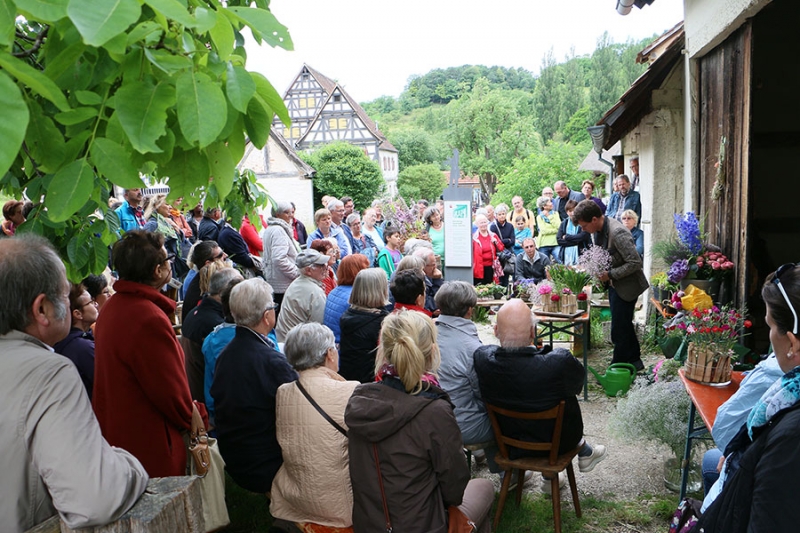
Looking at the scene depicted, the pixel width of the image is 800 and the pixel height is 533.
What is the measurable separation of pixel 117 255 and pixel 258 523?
76.2 inches

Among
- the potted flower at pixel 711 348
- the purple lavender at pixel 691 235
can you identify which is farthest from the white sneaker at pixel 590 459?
the purple lavender at pixel 691 235

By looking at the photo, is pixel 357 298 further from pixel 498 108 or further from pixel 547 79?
pixel 547 79

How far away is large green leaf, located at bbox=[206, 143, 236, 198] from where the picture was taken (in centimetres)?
141

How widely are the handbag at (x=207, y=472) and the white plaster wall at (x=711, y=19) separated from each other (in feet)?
14.9

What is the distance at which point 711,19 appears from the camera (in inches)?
220

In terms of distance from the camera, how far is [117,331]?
9.38ft

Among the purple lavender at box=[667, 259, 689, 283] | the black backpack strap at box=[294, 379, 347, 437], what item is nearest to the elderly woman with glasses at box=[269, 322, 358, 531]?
the black backpack strap at box=[294, 379, 347, 437]

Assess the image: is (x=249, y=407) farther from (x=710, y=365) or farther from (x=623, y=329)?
(x=623, y=329)

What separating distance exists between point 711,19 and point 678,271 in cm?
236

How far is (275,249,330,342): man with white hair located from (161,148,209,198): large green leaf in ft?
11.9

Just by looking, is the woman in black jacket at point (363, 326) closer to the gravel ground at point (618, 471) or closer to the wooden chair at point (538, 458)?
the wooden chair at point (538, 458)

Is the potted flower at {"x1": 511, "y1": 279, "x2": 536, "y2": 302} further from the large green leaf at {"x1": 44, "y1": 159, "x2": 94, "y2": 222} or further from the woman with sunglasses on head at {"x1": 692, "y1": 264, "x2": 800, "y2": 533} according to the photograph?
the large green leaf at {"x1": 44, "y1": 159, "x2": 94, "y2": 222}

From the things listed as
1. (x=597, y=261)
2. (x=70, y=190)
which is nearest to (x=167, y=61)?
(x=70, y=190)

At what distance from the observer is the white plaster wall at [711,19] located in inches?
183
